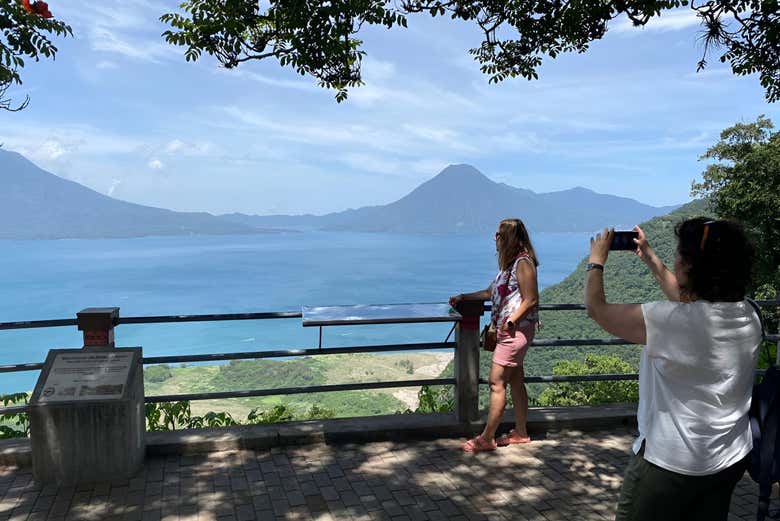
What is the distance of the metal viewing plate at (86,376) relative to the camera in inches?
175

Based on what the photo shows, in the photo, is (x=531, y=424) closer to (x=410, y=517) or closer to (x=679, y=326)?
(x=410, y=517)

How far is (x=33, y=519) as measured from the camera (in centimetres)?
388

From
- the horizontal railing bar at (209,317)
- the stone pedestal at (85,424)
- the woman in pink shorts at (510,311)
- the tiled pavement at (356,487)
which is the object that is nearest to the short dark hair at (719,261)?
the tiled pavement at (356,487)

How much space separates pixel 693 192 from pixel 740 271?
115 ft

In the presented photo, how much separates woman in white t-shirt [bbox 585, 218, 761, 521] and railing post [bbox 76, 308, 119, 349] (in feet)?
13.1

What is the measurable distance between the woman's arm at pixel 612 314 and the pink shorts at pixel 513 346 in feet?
8.52

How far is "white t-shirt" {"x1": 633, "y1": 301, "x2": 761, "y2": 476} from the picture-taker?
79.1 inches

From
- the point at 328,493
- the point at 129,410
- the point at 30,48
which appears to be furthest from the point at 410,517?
the point at 30,48

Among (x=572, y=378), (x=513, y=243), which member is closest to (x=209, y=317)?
(x=513, y=243)

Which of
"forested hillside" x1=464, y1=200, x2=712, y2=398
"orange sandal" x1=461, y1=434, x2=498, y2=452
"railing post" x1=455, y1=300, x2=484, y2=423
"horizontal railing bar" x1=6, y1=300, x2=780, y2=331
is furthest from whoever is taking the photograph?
"forested hillside" x1=464, y1=200, x2=712, y2=398

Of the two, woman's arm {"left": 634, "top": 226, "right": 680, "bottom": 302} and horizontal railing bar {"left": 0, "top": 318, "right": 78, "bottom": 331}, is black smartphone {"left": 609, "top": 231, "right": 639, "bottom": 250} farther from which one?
horizontal railing bar {"left": 0, "top": 318, "right": 78, "bottom": 331}

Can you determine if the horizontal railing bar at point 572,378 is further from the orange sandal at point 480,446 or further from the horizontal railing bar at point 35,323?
the horizontal railing bar at point 35,323

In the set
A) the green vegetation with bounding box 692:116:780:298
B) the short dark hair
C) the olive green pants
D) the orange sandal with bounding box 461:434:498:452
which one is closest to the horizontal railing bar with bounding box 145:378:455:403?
the orange sandal with bounding box 461:434:498:452

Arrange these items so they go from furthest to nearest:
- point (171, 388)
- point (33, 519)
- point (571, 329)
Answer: point (171, 388) < point (571, 329) < point (33, 519)
